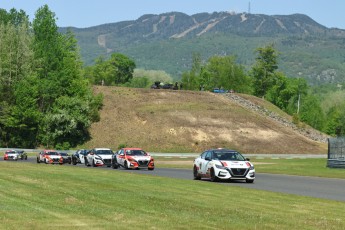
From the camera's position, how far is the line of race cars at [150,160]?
1300 inches

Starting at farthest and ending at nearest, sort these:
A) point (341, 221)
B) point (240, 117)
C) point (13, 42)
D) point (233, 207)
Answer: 1. point (240, 117)
2. point (13, 42)
3. point (233, 207)
4. point (341, 221)

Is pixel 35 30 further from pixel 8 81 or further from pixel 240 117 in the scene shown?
pixel 240 117

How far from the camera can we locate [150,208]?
17641mm

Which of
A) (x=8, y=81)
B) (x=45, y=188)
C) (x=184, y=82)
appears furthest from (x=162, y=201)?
(x=184, y=82)

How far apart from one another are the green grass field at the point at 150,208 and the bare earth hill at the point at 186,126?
7693 centimetres

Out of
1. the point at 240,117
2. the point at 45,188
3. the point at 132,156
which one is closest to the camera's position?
the point at 45,188

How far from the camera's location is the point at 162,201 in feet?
64.9

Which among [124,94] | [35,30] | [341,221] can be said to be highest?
[35,30]

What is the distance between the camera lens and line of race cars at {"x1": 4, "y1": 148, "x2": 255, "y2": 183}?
33.0 metres

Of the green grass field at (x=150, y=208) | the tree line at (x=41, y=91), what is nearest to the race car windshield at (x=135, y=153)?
the green grass field at (x=150, y=208)

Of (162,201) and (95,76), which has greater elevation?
(95,76)

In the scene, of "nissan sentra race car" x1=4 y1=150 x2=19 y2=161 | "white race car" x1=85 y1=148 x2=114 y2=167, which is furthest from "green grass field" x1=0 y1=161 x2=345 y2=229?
"nissan sentra race car" x1=4 y1=150 x2=19 y2=161

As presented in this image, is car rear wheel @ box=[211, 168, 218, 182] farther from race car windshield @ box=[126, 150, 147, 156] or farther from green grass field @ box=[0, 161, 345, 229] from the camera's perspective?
race car windshield @ box=[126, 150, 147, 156]

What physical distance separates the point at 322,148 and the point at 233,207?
9077cm
